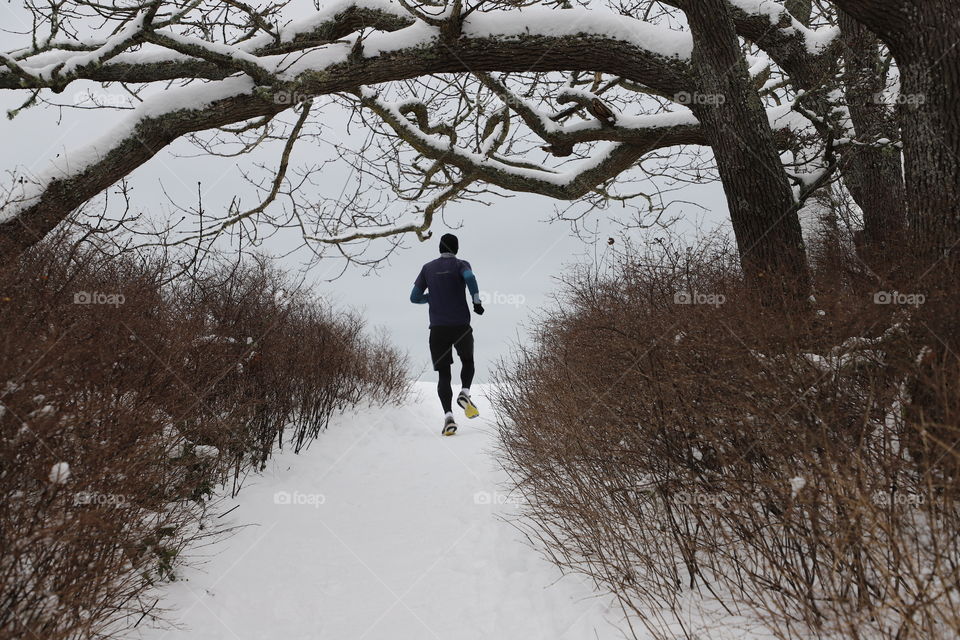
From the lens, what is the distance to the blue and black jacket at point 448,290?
23.7ft

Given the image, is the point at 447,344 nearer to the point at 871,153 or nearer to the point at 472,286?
the point at 472,286

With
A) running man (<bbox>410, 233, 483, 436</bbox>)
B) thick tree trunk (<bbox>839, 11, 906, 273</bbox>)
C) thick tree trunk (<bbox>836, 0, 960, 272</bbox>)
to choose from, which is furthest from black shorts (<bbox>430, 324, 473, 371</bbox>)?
thick tree trunk (<bbox>836, 0, 960, 272</bbox>)

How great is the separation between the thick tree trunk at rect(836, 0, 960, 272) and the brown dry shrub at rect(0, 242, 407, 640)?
419 cm

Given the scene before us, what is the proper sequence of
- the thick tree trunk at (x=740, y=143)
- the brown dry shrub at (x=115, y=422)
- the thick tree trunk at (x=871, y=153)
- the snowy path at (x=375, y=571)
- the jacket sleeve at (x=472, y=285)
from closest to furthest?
the brown dry shrub at (x=115, y=422), the snowy path at (x=375, y=571), the thick tree trunk at (x=740, y=143), the thick tree trunk at (x=871, y=153), the jacket sleeve at (x=472, y=285)

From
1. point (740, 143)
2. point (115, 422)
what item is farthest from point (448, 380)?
point (115, 422)

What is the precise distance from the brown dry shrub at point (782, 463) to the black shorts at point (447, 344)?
3.76 m

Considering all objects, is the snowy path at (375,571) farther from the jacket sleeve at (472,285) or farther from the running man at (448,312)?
the jacket sleeve at (472,285)

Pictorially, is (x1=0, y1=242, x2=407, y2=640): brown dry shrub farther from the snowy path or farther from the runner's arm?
the runner's arm

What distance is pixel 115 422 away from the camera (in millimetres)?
2523

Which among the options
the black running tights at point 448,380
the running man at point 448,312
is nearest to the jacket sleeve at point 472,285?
the running man at point 448,312

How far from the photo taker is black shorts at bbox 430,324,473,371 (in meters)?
7.24

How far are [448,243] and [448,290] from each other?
784mm

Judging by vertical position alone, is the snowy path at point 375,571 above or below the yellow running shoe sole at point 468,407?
below

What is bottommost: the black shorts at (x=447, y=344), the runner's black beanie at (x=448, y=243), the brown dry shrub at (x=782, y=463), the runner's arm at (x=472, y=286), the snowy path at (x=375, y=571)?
the snowy path at (x=375, y=571)
